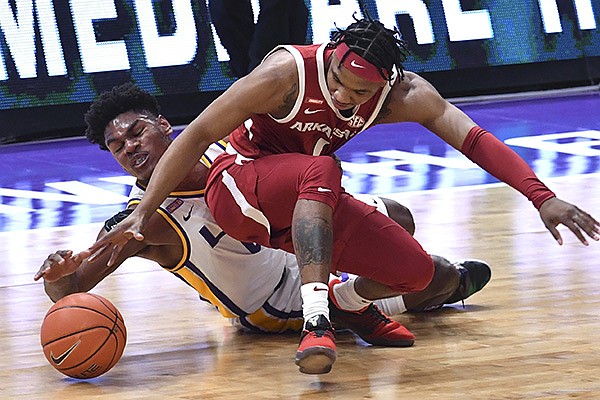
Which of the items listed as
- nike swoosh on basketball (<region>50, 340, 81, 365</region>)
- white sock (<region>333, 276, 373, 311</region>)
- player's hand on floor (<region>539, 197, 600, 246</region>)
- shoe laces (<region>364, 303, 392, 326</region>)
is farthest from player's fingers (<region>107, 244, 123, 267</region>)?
player's hand on floor (<region>539, 197, 600, 246</region>)

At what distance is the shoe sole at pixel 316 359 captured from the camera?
3490 millimetres

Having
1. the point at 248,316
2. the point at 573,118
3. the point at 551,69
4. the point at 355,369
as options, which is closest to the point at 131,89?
the point at 248,316

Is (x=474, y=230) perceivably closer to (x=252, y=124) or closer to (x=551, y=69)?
(x=252, y=124)

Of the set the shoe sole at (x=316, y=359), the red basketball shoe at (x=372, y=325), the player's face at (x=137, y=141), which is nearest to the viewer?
the shoe sole at (x=316, y=359)

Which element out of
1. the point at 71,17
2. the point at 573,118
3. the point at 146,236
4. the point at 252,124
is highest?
the point at 71,17

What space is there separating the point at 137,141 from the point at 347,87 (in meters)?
0.92

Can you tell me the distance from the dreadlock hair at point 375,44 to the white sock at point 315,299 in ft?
2.46

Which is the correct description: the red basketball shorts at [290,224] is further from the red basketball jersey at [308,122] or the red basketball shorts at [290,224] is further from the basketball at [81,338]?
the basketball at [81,338]

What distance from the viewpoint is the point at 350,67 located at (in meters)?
3.85

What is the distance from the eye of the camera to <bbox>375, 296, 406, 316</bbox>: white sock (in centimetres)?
455

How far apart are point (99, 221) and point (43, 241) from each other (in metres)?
0.50

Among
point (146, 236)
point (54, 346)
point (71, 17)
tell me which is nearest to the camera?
point (54, 346)

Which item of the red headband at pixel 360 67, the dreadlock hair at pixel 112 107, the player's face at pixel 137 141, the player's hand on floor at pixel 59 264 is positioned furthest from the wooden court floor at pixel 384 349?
the red headband at pixel 360 67

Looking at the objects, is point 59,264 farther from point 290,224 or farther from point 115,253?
point 290,224
